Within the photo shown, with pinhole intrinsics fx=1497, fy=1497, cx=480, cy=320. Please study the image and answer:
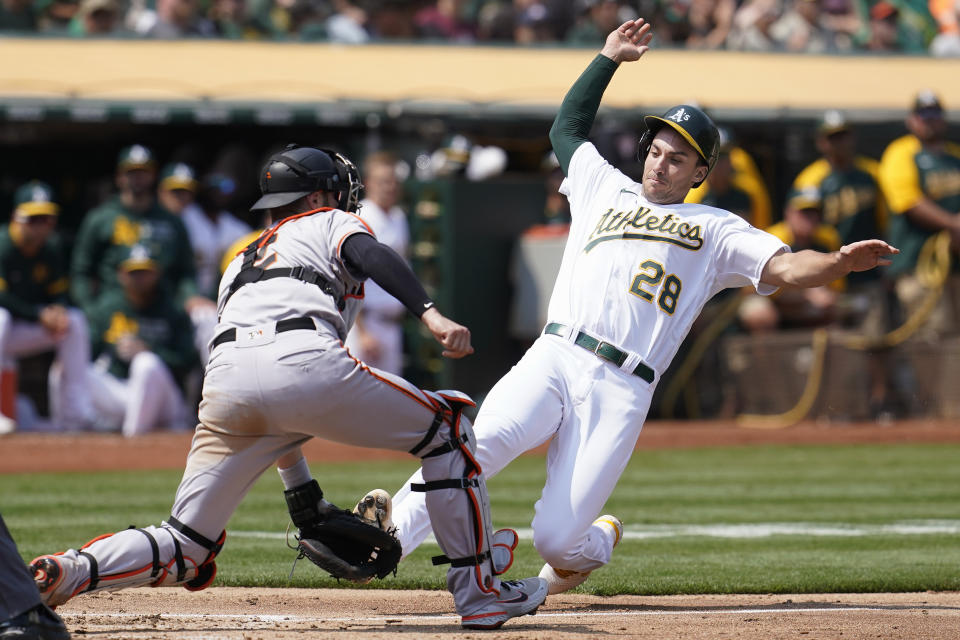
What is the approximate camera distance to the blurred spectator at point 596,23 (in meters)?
14.0

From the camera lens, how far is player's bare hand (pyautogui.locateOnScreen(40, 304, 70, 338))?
37.2 ft

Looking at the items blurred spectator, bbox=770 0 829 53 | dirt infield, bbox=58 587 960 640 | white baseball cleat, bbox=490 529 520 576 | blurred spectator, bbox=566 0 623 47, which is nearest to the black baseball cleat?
dirt infield, bbox=58 587 960 640

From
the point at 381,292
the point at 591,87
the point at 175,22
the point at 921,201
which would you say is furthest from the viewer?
the point at 175,22

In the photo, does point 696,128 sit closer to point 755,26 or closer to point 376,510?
point 376,510

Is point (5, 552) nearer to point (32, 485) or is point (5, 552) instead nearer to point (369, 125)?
point (32, 485)

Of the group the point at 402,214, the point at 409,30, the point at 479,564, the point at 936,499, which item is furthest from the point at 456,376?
the point at 479,564

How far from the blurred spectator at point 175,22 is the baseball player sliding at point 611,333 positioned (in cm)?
834

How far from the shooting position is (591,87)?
18.5ft

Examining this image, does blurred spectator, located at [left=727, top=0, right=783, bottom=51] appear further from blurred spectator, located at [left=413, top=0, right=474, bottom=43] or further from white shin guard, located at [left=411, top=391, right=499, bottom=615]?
white shin guard, located at [left=411, top=391, right=499, bottom=615]

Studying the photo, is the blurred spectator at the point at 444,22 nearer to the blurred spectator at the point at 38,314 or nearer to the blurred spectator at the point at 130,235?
the blurred spectator at the point at 130,235

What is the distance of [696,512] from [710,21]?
8.94 metres

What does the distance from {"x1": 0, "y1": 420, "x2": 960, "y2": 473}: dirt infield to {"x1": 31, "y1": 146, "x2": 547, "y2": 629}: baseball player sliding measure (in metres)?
5.69

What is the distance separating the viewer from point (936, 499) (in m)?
8.52

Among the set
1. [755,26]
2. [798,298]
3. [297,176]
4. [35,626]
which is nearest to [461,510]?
[297,176]
